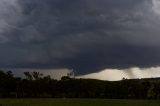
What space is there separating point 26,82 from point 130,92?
5385 centimetres

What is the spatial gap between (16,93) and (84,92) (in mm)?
35465

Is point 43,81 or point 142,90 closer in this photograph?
point 142,90

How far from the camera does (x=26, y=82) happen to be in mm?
189125

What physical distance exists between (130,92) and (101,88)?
57.0ft

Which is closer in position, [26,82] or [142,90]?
[142,90]

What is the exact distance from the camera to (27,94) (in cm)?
18925

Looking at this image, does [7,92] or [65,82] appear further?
[65,82]

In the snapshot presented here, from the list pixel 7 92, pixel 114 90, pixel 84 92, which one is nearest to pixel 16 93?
pixel 7 92

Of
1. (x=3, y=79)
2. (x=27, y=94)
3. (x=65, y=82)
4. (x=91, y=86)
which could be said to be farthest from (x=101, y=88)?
(x=3, y=79)

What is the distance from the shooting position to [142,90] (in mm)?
177375

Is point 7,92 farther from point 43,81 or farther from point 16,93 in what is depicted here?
point 43,81

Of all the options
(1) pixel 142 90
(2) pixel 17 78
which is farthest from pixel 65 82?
(1) pixel 142 90

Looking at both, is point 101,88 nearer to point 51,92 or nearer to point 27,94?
point 51,92

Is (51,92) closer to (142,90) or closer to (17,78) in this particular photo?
(17,78)
